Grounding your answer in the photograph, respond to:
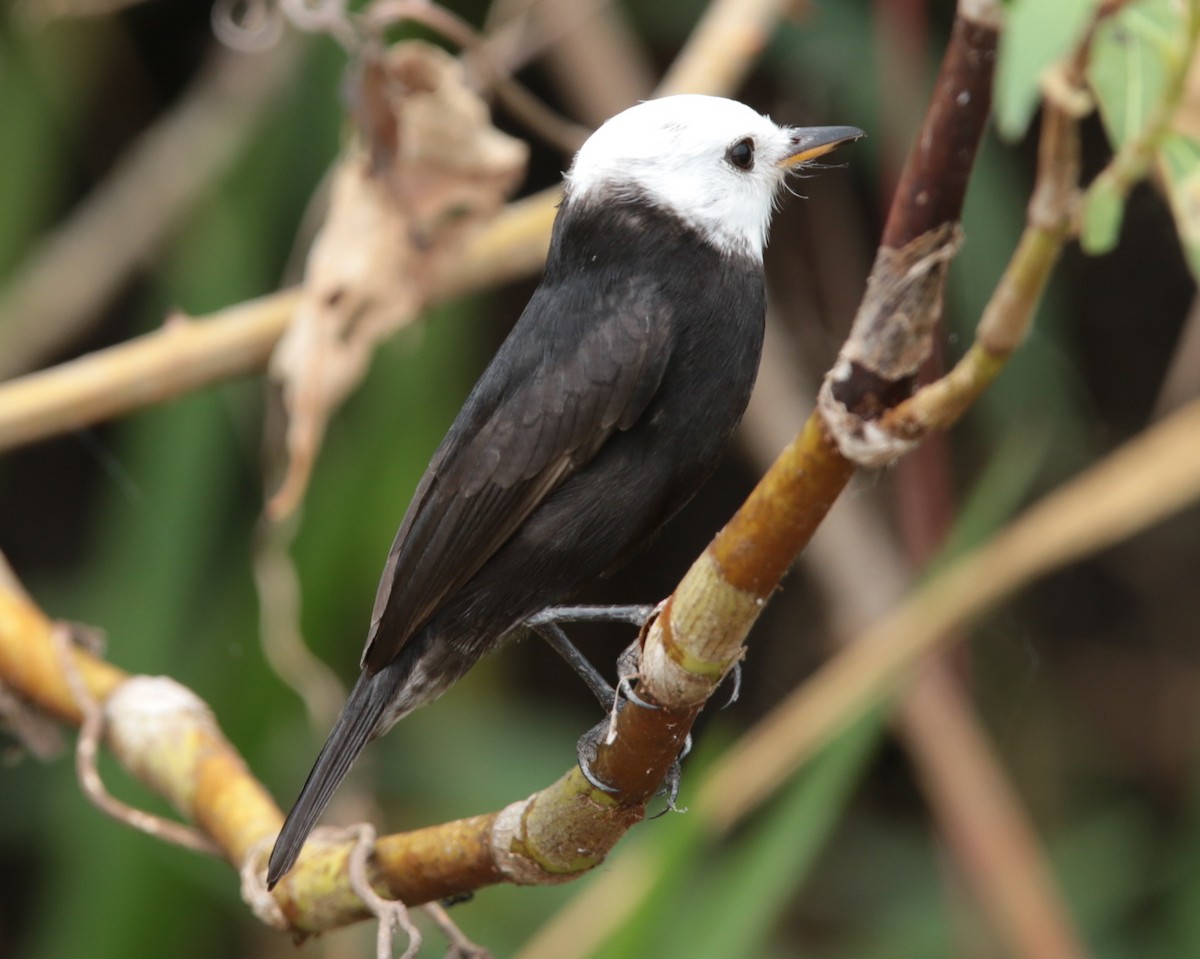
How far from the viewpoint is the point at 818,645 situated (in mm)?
4730

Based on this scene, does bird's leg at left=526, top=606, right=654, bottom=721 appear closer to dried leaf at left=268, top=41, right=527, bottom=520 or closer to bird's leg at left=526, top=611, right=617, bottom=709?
→ bird's leg at left=526, top=611, right=617, bottom=709

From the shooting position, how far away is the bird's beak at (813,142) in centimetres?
250

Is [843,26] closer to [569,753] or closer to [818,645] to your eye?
[818,645]

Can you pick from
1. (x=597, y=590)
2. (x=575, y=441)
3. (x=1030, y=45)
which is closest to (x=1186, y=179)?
(x=1030, y=45)

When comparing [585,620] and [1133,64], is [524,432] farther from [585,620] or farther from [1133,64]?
[1133,64]

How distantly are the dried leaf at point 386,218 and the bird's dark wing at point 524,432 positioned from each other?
37 centimetres

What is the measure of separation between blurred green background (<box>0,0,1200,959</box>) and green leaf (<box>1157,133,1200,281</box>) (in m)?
1.41

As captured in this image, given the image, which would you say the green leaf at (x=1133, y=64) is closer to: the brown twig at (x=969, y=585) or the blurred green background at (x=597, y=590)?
the blurred green background at (x=597, y=590)

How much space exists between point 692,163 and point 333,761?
3.75ft

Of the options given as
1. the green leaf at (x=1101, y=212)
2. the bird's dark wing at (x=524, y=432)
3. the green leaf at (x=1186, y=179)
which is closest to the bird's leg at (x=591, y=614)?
the bird's dark wing at (x=524, y=432)

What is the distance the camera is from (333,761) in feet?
7.25

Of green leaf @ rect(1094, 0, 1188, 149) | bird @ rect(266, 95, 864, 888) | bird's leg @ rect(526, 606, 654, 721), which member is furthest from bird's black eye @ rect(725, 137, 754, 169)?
green leaf @ rect(1094, 0, 1188, 149)

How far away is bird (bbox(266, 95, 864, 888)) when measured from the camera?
231 cm

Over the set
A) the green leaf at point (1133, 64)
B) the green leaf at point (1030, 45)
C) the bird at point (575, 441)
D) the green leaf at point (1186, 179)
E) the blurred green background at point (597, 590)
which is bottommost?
the blurred green background at point (597, 590)
